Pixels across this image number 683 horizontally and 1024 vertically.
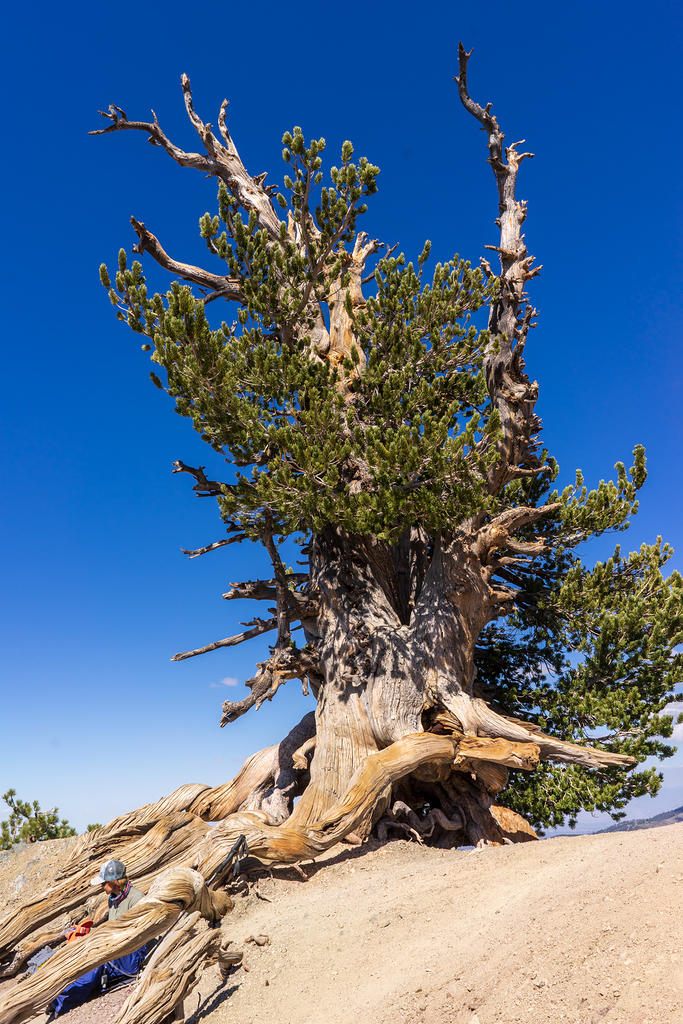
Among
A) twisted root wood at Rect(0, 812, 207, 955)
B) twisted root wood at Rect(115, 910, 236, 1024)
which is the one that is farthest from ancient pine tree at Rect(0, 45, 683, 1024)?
twisted root wood at Rect(115, 910, 236, 1024)

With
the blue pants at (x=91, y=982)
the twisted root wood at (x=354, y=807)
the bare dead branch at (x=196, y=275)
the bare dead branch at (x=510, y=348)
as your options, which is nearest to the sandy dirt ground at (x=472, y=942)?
the blue pants at (x=91, y=982)

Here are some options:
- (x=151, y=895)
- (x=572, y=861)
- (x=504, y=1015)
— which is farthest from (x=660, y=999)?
(x=151, y=895)

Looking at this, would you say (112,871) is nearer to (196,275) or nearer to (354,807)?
(354,807)

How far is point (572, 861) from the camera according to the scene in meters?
6.44

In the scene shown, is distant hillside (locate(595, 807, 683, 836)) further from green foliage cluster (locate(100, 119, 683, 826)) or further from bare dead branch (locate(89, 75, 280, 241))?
bare dead branch (locate(89, 75, 280, 241))

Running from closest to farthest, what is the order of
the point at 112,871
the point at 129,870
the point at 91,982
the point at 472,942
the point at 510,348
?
the point at 472,942 < the point at 91,982 < the point at 112,871 < the point at 129,870 < the point at 510,348

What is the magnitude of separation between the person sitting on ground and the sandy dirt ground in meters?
0.11

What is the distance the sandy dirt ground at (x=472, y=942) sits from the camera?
3.69 m

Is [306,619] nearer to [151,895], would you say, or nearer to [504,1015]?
[151,895]

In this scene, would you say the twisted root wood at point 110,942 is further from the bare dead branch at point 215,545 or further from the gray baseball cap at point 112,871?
the bare dead branch at point 215,545

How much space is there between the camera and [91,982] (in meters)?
5.92

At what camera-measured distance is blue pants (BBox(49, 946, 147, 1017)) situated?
590 cm

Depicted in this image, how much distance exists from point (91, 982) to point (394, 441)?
693cm

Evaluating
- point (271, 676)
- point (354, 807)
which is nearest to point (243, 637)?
point (271, 676)
